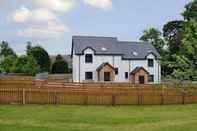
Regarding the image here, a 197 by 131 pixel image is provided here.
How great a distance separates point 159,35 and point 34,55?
26833 millimetres

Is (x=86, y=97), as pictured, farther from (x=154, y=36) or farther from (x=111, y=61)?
(x=154, y=36)

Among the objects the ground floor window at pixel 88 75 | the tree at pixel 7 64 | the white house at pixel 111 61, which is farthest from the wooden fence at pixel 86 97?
the tree at pixel 7 64

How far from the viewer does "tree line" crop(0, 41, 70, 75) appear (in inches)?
3140

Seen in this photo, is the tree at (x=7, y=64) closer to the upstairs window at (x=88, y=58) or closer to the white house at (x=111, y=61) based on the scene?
the white house at (x=111, y=61)

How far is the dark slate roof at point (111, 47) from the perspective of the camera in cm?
5997

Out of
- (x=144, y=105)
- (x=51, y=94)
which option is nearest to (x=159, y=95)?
(x=144, y=105)

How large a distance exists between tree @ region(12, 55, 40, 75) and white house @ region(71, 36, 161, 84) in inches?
763

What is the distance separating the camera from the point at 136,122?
21812 millimetres

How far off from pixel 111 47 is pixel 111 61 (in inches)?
78.4

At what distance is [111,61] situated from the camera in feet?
201

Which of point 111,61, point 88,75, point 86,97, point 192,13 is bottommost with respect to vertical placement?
point 86,97

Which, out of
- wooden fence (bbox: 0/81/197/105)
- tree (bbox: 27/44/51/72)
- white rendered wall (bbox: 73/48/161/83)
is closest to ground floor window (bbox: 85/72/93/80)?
white rendered wall (bbox: 73/48/161/83)

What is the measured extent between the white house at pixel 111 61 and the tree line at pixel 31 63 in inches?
804

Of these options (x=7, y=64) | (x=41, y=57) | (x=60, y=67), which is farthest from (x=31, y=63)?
(x=41, y=57)
